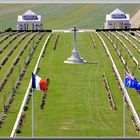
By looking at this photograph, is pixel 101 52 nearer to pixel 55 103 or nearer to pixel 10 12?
pixel 55 103

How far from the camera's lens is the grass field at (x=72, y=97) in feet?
142

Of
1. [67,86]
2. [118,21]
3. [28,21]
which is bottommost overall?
[67,86]

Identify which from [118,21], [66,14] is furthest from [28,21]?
[66,14]

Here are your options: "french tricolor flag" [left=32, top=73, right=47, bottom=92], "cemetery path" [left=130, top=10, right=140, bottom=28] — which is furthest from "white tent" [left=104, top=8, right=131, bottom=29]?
"french tricolor flag" [left=32, top=73, right=47, bottom=92]

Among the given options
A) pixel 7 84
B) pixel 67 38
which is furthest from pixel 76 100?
pixel 67 38

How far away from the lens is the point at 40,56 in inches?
2972

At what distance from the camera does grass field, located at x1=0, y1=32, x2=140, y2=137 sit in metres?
43.3

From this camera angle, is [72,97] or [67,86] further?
[67,86]

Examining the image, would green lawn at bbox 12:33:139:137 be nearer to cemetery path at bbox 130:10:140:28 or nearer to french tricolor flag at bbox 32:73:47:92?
french tricolor flag at bbox 32:73:47:92

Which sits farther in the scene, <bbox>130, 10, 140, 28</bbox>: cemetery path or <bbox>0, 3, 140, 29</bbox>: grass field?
<bbox>0, 3, 140, 29</bbox>: grass field

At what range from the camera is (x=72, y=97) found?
53.7 metres

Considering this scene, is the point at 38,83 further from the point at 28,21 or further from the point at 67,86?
the point at 28,21

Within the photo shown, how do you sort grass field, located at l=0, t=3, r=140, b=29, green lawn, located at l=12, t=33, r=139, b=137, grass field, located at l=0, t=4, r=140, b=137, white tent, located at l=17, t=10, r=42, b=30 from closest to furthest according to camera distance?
green lawn, located at l=12, t=33, r=139, b=137 < grass field, located at l=0, t=4, r=140, b=137 < white tent, located at l=17, t=10, r=42, b=30 < grass field, located at l=0, t=3, r=140, b=29

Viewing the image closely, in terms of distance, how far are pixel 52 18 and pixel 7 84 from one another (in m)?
106
